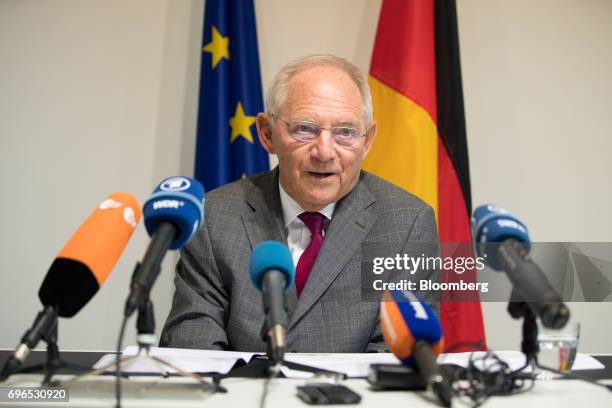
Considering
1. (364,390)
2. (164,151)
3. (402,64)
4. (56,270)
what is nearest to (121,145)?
(164,151)

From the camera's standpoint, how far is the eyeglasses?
217 centimetres

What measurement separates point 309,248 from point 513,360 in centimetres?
85

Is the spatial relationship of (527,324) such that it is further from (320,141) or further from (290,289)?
(320,141)

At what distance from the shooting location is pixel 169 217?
4.00 feet

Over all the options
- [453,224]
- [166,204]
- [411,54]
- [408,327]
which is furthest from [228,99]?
[408,327]

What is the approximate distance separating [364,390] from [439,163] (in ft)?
7.12

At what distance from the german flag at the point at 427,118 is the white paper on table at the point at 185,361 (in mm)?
1775

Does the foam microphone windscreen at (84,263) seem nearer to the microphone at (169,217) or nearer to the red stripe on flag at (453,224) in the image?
the microphone at (169,217)

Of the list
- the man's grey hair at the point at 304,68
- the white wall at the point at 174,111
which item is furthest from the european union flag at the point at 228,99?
the man's grey hair at the point at 304,68

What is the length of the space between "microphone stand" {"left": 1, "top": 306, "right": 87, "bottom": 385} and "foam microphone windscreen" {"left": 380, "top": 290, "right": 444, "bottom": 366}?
60 cm

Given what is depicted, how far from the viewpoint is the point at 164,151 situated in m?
3.66

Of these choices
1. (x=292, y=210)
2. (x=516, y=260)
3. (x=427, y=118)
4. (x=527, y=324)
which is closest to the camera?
(x=516, y=260)

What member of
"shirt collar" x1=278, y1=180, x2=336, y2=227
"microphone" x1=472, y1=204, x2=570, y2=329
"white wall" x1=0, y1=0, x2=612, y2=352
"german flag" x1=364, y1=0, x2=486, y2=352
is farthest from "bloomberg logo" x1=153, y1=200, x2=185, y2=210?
"white wall" x1=0, y1=0, x2=612, y2=352

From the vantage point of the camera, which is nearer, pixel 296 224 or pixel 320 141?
pixel 320 141
